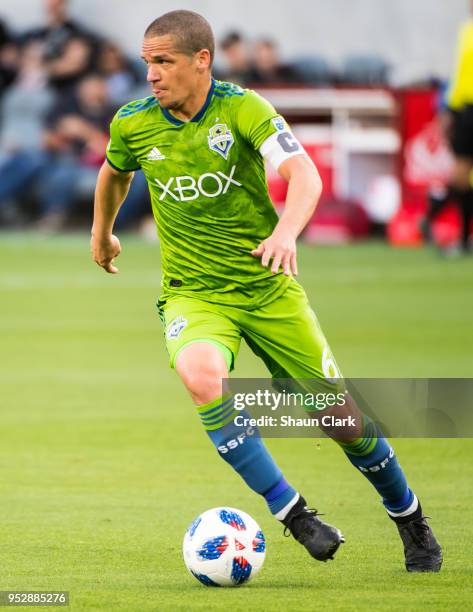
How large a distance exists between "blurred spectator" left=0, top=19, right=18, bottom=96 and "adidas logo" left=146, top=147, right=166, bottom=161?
2247 centimetres

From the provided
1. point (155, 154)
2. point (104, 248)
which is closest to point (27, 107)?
point (104, 248)

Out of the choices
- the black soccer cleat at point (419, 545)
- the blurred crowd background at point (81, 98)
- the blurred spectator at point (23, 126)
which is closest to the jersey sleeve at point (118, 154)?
the black soccer cleat at point (419, 545)

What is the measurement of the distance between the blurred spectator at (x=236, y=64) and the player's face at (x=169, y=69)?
67.2 feet

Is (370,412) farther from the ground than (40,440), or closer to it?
farther from the ground

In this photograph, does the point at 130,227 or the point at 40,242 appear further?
the point at 130,227

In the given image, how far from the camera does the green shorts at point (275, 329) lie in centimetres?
666

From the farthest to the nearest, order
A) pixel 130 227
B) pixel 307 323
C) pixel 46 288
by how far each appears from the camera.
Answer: pixel 130 227
pixel 46 288
pixel 307 323

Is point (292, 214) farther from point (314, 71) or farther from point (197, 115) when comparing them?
point (314, 71)

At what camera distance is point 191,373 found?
6301 mm

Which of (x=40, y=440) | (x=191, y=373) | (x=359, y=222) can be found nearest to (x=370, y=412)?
(x=191, y=373)

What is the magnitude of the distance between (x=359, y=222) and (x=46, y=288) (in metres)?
7.50

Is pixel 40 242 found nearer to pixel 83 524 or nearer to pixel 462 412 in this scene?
pixel 462 412

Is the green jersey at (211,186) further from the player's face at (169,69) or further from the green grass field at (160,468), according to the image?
the green grass field at (160,468)

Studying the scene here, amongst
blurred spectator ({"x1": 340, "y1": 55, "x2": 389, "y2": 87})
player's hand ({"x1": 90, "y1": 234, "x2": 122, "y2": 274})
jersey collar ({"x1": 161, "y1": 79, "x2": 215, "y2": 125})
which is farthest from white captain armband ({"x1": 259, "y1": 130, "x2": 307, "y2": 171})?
blurred spectator ({"x1": 340, "y1": 55, "x2": 389, "y2": 87})
